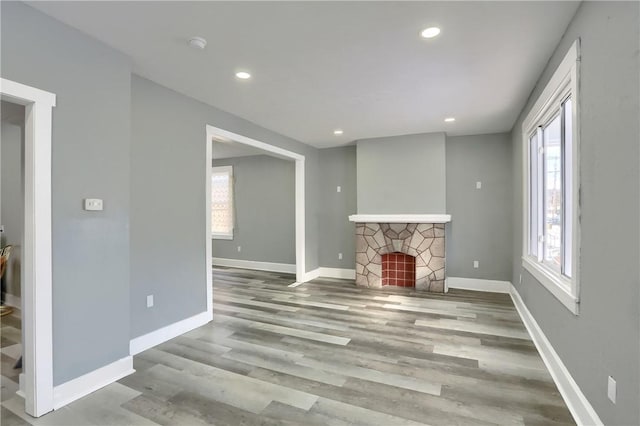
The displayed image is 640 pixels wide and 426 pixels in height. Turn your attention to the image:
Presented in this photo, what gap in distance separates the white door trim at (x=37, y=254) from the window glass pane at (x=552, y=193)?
12.6 ft

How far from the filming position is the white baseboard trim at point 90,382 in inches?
84.5

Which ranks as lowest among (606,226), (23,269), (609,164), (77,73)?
(23,269)

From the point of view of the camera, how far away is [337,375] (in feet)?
8.29

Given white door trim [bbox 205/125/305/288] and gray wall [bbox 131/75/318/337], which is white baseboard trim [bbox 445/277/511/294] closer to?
white door trim [bbox 205/125/305/288]

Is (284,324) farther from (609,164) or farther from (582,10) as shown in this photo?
(582,10)

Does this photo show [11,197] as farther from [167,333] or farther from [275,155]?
[275,155]

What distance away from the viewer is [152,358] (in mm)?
2850

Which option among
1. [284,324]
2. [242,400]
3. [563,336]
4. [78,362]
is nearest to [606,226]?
[563,336]

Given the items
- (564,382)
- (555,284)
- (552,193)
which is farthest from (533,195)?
(564,382)

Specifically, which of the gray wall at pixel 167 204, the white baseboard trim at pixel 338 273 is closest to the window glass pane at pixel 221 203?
the white baseboard trim at pixel 338 273

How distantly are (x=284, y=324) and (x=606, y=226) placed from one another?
3.05m

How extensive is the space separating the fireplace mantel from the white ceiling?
1.75 m

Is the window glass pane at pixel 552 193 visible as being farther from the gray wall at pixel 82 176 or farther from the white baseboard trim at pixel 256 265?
the white baseboard trim at pixel 256 265

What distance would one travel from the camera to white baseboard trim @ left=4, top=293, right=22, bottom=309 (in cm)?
417
